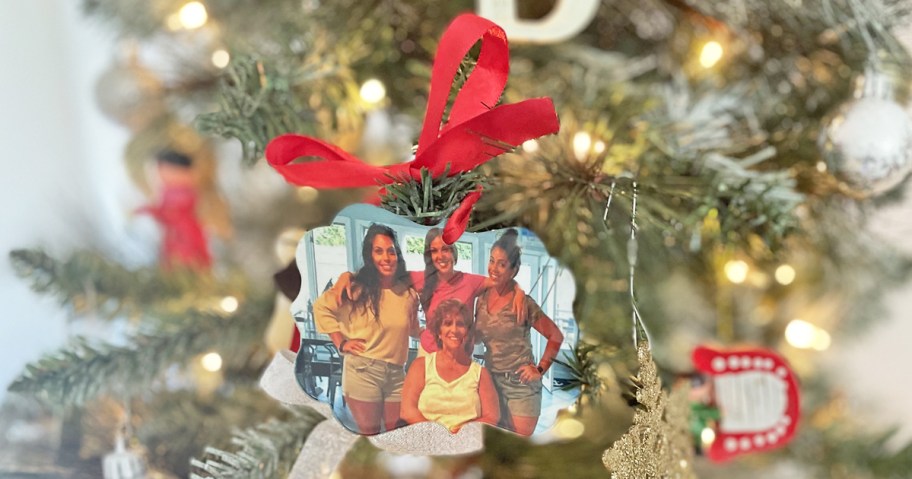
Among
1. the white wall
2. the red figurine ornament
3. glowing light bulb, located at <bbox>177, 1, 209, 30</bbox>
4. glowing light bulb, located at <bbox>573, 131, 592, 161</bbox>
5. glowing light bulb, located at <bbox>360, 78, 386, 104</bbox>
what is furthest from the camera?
the red figurine ornament

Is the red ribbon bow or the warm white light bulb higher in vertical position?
the red ribbon bow

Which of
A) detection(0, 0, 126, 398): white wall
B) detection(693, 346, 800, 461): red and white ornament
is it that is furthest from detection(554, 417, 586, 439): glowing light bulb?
detection(0, 0, 126, 398): white wall

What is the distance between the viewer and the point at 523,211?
1.32ft

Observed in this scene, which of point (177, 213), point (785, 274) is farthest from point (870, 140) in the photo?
point (177, 213)

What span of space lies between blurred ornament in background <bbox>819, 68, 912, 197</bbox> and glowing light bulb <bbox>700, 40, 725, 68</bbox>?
145 mm

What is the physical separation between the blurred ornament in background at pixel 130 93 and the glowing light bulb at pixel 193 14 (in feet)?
0.57

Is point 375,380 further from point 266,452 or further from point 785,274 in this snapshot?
point 785,274

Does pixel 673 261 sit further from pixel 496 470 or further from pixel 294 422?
pixel 294 422

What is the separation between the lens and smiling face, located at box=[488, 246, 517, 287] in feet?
1.12

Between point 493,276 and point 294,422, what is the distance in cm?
17

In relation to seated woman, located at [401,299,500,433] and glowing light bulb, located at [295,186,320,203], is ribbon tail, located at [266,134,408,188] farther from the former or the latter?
glowing light bulb, located at [295,186,320,203]

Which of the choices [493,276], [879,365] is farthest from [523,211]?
[879,365]

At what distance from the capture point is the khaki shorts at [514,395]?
1.09 feet

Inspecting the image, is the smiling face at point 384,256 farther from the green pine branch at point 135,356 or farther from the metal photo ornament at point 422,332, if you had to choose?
the green pine branch at point 135,356
